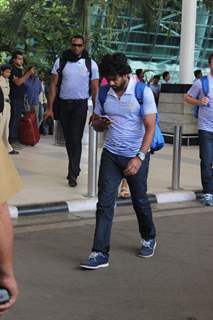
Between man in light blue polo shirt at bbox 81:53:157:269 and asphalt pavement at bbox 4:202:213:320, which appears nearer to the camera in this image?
asphalt pavement at bbox 4:202:213:320

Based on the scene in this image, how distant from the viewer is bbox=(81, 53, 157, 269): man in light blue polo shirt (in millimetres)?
5582

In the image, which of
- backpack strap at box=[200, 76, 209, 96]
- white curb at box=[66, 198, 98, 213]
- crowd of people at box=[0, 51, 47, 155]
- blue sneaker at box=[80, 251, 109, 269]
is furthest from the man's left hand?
crowd of people at box=[0, 51, 47, 155]

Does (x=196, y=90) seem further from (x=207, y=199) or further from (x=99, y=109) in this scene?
(x=99, y=109)

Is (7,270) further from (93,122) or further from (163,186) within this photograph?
(163,186)

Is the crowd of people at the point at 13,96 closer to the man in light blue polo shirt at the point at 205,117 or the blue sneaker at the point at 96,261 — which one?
the man in light blue polo shirt at the point at 205,117

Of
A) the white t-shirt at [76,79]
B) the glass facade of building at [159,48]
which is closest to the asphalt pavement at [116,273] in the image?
the white t-shirt at [76,79]

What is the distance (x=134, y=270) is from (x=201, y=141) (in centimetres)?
312

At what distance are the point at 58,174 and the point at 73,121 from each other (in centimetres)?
153

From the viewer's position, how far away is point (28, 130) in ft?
43.4

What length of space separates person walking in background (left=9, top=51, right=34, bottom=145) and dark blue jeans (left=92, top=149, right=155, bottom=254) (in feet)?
23.3

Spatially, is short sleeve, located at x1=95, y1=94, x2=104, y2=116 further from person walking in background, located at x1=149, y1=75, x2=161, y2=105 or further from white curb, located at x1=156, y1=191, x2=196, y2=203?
person walking in background, located at x1=149, y1=75, x2=161, y2=105

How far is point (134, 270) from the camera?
5.59 m

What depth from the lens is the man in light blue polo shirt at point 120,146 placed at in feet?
18.3

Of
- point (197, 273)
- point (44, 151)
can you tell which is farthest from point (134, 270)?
point (44, 151)
